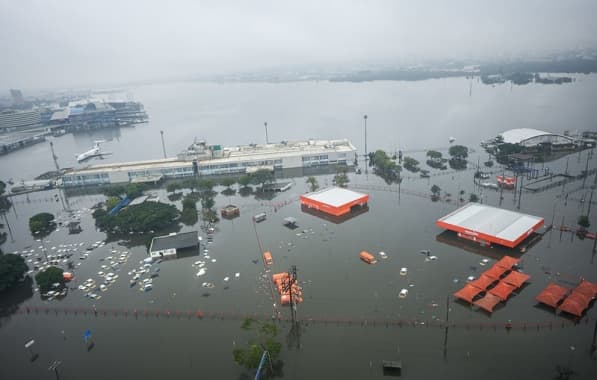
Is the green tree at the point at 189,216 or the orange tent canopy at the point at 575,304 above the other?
the green tree at the point at 189,216

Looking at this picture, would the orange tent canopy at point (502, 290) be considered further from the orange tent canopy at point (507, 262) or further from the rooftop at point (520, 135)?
the rooftop at point (520, 135)

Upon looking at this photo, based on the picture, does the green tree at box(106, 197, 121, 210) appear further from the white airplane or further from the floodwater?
the white airplane

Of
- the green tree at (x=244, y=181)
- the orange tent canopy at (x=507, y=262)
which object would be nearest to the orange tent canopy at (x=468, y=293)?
the orange tent canopy at (x=507, y=262)

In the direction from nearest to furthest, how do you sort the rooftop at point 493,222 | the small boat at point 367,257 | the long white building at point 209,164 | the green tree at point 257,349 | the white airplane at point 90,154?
the green tree at point 257,349 → the small boat at point 367,257 → the rooftop at point 493,222 → the long white building at point 209,164 → the white airplane at point 90,154

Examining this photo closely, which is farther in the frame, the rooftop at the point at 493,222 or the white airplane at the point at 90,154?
the white airplane at the point at 90,154

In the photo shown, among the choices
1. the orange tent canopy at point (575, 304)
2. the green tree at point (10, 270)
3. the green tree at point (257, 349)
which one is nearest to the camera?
the green tree at point (257, 349)

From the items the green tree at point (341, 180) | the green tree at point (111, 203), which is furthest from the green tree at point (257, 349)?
the green tree at point (341, 180)

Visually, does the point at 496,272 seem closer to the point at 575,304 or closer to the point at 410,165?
the point at 575,304

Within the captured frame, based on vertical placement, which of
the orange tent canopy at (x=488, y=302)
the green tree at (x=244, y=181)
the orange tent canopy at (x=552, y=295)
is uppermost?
the green tree at (x=244, y=181)
